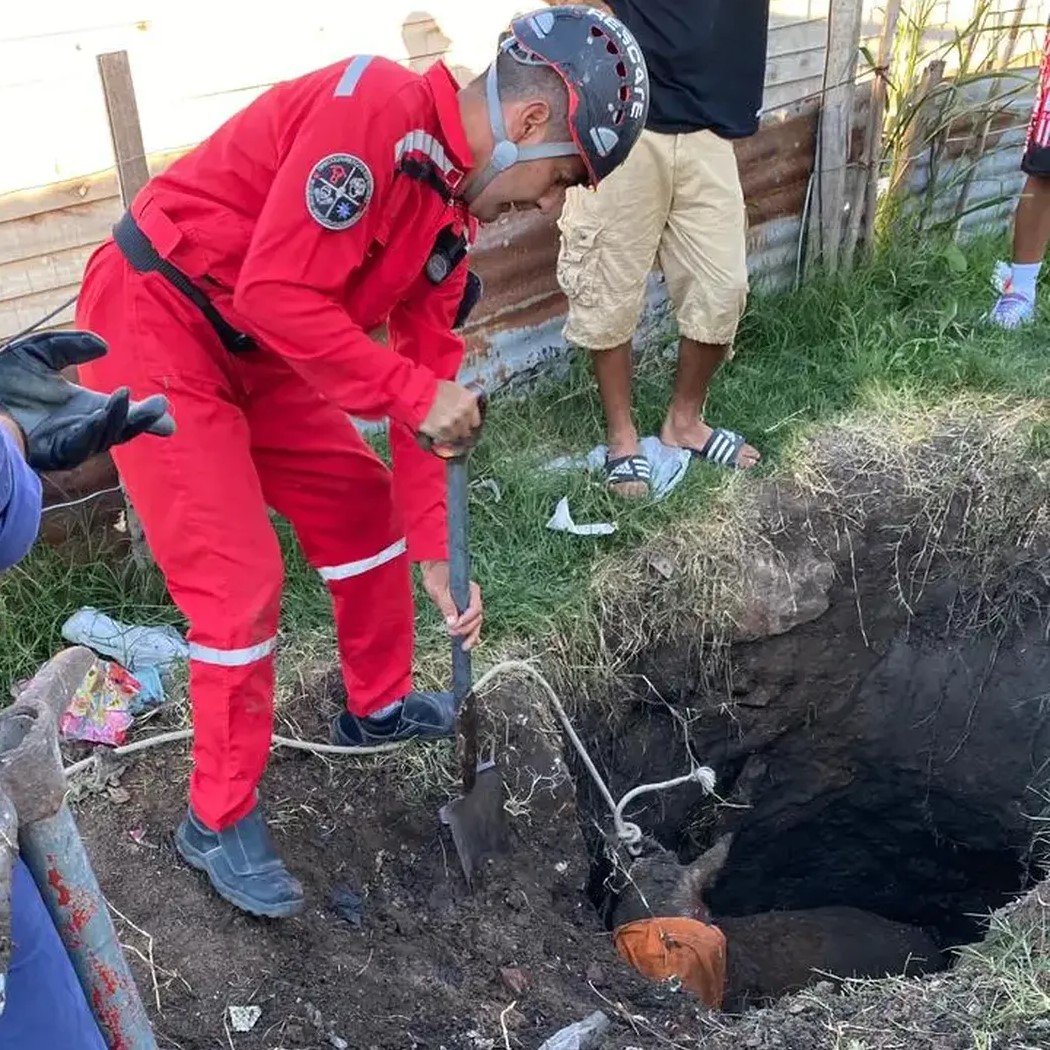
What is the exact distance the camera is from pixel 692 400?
4.02 metres

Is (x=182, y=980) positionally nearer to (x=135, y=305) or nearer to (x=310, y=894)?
(x=310, y=894)

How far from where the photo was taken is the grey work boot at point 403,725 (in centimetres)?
288

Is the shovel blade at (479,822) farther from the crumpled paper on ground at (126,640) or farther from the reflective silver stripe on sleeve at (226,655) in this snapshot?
the crumpled paper on ground at (126,640)

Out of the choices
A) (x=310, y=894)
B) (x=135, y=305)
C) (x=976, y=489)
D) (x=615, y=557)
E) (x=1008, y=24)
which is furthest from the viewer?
(x=1008, y=24)

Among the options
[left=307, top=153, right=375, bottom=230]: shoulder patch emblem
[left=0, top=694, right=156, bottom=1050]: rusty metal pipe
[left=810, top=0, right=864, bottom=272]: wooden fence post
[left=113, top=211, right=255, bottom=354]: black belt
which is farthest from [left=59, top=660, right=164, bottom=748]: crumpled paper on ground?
[left=810, top=0, right=864, bottom=272]: wooden fence post

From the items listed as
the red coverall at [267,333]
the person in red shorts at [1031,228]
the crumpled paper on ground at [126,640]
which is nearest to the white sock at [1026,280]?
the person in red shorts at [1031,228]

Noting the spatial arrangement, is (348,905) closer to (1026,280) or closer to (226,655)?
(226,655)

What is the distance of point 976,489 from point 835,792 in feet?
3.82

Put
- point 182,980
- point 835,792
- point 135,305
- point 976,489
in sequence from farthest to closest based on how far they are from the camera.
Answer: point 835,792 < point 976,489 < point 182,980 < point 135,305

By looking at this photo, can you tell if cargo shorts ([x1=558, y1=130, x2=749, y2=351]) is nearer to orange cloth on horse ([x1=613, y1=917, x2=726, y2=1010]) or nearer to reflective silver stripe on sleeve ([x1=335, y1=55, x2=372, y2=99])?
reflective silver stripe on sleeve ([x1=335, y1=55, x2=372, y2=99])

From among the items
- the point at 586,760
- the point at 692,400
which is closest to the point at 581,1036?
the point at 586,760

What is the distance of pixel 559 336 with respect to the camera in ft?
14.7

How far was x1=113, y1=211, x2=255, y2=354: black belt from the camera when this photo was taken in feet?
7.14

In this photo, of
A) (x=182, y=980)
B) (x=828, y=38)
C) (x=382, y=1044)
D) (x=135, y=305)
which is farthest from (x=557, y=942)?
(x=828, y=38)
